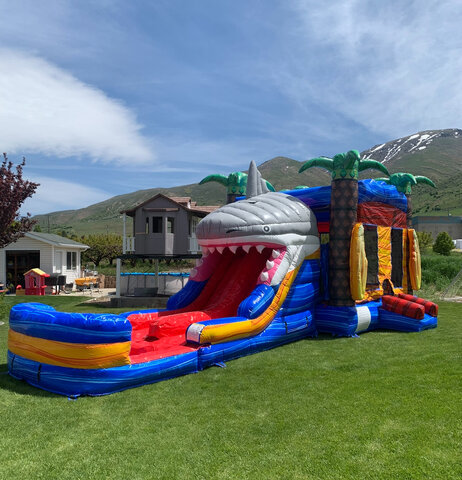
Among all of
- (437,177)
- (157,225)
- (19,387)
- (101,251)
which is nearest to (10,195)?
(157,225)

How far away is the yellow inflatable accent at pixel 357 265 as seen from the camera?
7633mm

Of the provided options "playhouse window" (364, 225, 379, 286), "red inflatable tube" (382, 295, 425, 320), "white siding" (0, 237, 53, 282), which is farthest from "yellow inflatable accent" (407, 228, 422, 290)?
"white siding" (0, 237, 53, 282)

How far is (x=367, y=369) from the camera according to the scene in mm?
5359

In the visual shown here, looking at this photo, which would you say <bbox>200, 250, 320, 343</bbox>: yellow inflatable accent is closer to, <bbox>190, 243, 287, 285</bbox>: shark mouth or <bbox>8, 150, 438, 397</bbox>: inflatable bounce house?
<bbox>8, 150, 438, 397</bbox>: inflatable bounce house

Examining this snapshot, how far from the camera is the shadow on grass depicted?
471 cm

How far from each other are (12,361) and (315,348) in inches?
172

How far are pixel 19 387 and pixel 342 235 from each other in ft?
18.9

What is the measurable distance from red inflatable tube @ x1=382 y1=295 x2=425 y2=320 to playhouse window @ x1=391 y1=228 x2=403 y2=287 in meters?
1.30

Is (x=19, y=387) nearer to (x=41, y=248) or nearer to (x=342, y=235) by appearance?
(x=342, y=235)

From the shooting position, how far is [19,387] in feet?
16.2

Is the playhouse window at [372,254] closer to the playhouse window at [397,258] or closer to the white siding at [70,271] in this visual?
the playhouse window at [397,258]

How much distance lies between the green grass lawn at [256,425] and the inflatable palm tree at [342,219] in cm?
222

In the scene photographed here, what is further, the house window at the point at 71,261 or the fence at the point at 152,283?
the house window at the point at 71,261

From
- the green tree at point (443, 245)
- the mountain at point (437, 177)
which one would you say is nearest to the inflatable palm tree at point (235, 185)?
the green tree at point (443, 245)
